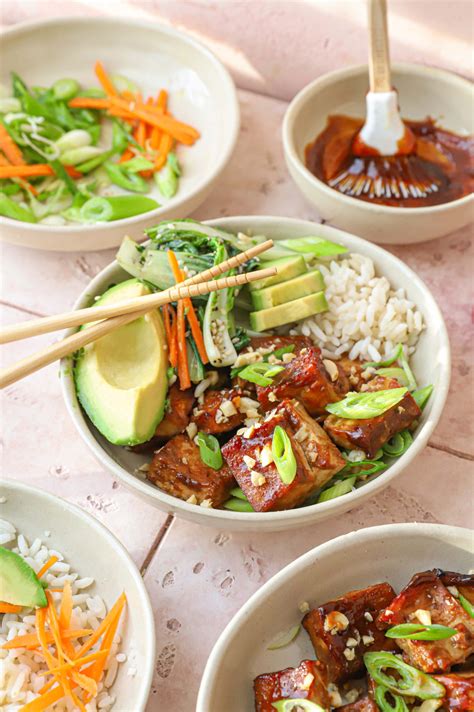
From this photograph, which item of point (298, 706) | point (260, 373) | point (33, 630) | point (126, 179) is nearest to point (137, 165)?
point (126, 179)

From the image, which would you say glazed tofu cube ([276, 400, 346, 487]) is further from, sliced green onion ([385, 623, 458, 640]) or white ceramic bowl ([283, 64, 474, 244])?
white ceramic bowl ([283, 64, 474, 244])

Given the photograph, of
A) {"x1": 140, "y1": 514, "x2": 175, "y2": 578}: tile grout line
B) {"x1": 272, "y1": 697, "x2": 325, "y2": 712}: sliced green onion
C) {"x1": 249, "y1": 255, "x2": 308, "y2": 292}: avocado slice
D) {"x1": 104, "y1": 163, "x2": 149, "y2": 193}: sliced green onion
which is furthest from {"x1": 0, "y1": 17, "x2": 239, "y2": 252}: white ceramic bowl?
{"x1": 272, "y1": 697, "x2": 325, "y2": 712}: sliced green onion

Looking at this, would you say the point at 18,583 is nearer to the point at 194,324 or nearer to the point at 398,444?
the point at 194,324

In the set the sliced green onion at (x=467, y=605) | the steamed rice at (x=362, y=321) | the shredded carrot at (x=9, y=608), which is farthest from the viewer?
the steamed rice at (x=362, y=321)

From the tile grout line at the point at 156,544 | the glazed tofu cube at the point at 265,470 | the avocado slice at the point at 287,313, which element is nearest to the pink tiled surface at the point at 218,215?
the tile grout line at the point at 156,544

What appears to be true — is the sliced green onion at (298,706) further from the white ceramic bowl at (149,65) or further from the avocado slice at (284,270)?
the white ceramic bowl at (149,65)
